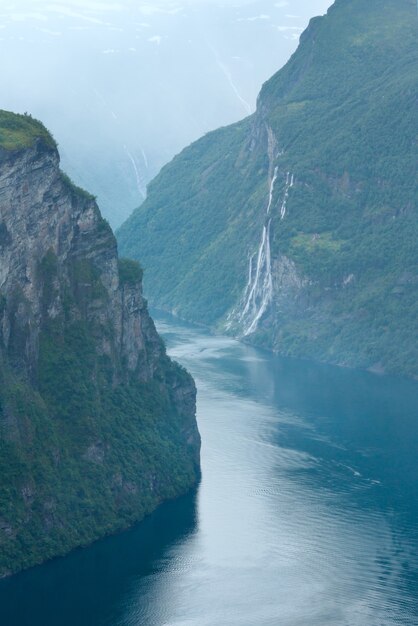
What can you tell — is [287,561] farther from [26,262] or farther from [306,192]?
[306,192]

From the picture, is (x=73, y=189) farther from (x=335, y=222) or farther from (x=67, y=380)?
(x=335, y=222)

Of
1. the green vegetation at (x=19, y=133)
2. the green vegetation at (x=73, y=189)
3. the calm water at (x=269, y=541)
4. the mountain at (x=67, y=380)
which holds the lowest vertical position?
the calm water at (x=269, y=541)

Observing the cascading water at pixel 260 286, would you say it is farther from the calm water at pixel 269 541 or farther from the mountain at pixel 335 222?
the calm water at pixel 269 541

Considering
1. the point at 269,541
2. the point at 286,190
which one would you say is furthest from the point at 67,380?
the point at 286,190

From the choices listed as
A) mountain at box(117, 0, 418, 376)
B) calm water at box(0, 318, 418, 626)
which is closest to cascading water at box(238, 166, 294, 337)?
mountain at box(117, 0, 418, 376)

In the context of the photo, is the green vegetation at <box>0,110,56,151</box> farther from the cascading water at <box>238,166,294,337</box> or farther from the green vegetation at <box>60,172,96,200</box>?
A: the cascading water at <box>238,166,294,337</box>

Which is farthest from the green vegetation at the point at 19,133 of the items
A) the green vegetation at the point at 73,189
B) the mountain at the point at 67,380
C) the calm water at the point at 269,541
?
the calm water at the point at 269,541
